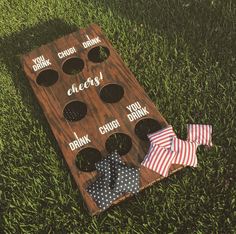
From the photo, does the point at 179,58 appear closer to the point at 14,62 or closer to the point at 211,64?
the point at 211,64

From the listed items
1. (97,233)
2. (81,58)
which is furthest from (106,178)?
(81,58)

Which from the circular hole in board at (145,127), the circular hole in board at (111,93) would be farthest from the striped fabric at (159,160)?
the circular hole in board at (111,93)

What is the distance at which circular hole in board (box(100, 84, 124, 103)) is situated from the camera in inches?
209

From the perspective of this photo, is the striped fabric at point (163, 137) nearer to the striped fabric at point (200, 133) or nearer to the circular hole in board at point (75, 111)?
the striped fabric at point (200, 133)

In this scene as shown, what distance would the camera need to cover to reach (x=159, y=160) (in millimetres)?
4434

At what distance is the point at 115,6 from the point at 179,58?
161 centimetres

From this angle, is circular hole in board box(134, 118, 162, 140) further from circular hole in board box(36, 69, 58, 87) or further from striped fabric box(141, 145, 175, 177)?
circular hole in board box(36, 69, 58, 87)

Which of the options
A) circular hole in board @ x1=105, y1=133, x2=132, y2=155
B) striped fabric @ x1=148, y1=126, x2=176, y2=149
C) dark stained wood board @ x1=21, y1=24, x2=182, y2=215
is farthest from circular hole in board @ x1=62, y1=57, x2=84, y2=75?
striped fabric @ x1=148, y1=126, x2=176, y2=149

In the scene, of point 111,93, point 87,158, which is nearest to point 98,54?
point 111,93

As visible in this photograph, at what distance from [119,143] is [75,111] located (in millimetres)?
791

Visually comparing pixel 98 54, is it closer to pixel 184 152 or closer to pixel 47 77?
pixel 47 77

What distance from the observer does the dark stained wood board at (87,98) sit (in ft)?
15.0

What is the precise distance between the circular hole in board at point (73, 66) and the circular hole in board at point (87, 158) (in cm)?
139

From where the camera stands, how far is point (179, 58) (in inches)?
219
